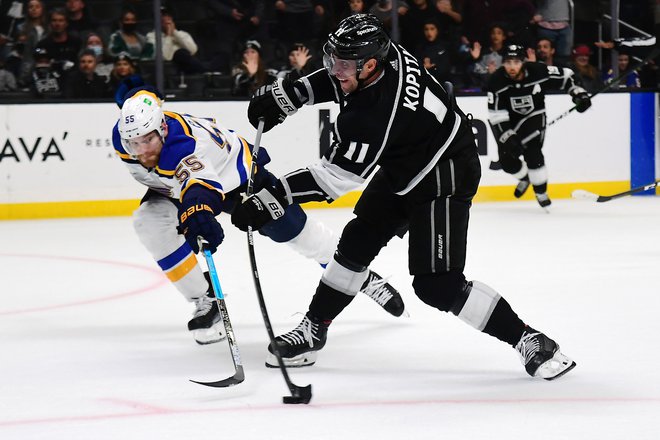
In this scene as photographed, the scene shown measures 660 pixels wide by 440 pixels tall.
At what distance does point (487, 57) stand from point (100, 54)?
305cm

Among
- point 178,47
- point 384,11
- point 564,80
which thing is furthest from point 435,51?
point 178,47

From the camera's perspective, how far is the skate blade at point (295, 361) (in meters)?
3.19

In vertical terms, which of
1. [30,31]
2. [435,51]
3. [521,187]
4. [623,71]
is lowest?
[521,187]

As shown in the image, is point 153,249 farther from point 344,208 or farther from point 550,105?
point 550,105

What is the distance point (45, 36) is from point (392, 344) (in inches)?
198

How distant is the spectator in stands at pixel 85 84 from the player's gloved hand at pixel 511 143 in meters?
2.76

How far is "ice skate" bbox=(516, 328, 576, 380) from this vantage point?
9.61ft

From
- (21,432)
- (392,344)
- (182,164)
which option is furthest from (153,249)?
(21,432)

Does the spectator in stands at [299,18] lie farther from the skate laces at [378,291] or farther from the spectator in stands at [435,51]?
the skate laces at [378,291]

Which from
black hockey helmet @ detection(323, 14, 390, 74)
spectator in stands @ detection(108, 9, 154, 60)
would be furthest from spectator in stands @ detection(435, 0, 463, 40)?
black hockey helmet @ detection(323, 14, 390, 74)

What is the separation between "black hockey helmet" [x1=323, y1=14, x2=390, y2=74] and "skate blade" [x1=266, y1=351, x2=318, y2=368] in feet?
2.98

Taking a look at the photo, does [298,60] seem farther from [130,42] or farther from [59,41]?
[59,41]

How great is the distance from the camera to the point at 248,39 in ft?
27.2

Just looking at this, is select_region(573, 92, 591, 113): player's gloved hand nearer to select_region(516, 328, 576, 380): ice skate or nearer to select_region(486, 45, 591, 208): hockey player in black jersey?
select_region(486, 45, 591, 208): hockey player in black jersey
